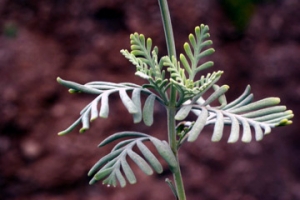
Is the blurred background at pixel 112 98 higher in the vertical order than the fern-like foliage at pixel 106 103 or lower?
higher

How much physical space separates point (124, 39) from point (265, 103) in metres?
1.88

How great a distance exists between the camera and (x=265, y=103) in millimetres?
603

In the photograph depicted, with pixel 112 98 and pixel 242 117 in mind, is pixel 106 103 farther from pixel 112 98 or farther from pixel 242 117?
pixel 112 98

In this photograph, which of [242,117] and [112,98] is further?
[112,98]

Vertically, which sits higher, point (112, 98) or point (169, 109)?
point (112, 98)

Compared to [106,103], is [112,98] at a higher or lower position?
higher

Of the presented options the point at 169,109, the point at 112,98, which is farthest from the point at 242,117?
the point at 112,98

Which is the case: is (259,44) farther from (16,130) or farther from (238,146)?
(16,130)

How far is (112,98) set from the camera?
2.41m

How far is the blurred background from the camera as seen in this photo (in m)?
2.36

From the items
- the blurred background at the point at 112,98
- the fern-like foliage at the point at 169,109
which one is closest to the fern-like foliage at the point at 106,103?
the fern-like foliage at the point at 169,109

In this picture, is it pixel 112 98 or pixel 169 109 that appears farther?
pixel 112 98

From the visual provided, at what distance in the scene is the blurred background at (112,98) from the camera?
2.36 meters

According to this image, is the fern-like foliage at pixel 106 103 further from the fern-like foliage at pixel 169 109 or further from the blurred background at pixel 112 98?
the blurred background at pixel 112 98
